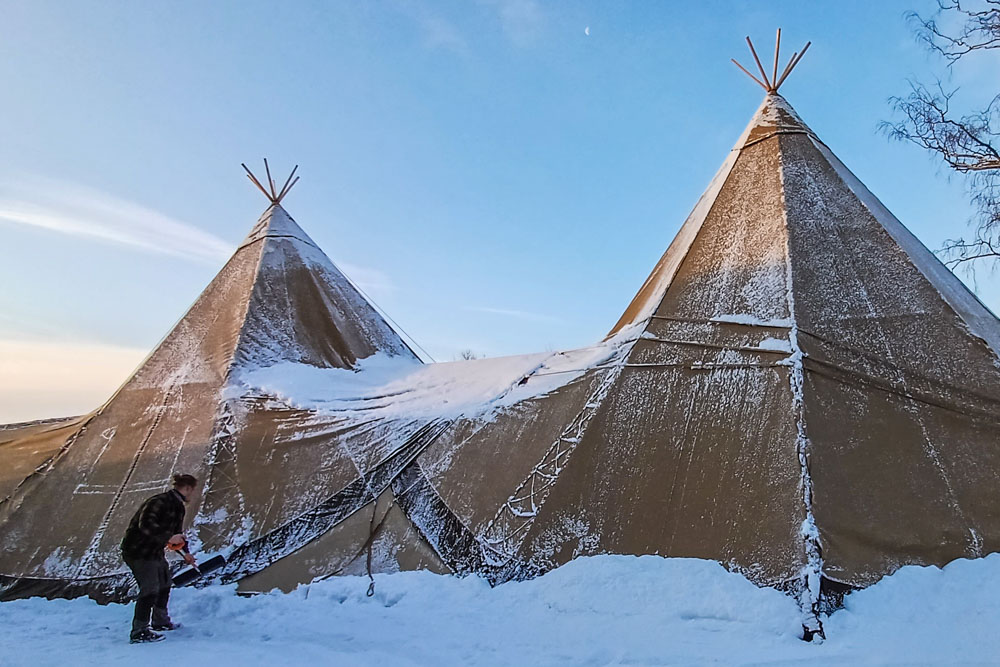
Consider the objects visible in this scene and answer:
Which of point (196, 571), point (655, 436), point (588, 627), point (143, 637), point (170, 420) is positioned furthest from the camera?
point (170, 420)

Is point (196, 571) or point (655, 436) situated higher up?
point (655, 436)

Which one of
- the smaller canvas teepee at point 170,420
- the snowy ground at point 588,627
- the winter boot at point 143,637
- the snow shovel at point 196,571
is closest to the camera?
the snowy ground at point 588,627

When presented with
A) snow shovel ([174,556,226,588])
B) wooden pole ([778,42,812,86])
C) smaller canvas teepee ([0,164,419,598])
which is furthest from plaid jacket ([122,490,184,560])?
wooden pole ([778,42,812,86])

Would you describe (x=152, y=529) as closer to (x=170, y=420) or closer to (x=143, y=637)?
(x=143, y=637)

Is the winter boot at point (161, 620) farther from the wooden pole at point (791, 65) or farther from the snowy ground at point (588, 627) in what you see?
the wooden pole at point (791, 65)

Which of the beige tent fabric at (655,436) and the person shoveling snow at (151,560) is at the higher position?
the beige tent fabric at (655,436)

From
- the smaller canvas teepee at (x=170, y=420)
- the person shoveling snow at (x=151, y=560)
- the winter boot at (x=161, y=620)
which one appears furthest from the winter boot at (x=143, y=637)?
the smaller canvas teepee at (x=170, y=420)

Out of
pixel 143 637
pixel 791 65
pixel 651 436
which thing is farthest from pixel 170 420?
pixel 791 65

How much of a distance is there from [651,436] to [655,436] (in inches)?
1.1

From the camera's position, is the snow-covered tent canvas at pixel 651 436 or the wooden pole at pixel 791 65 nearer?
the snow-covered tent canvas at pixel 651 436

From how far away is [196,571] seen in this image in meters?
5.01

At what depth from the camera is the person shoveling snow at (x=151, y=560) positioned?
400 cm

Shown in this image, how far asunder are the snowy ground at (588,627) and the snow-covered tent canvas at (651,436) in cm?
17

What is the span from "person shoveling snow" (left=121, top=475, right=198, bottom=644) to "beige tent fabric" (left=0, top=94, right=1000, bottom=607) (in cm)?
83
